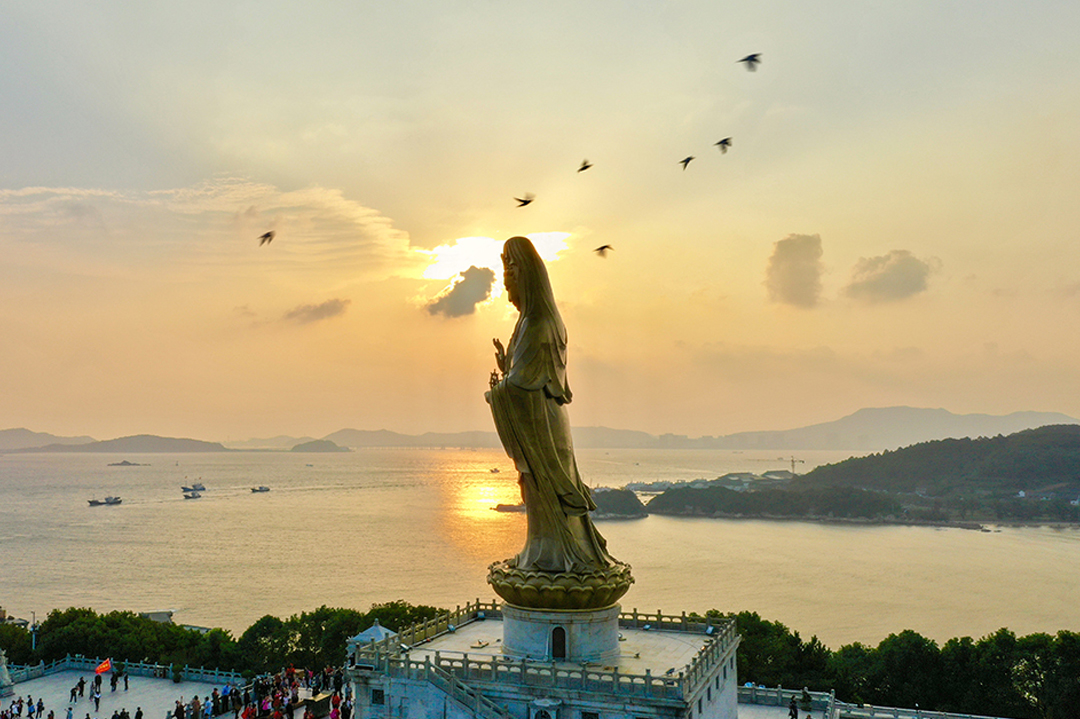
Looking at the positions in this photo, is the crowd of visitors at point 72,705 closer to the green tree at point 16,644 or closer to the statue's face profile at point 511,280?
the green tree at point 16,644

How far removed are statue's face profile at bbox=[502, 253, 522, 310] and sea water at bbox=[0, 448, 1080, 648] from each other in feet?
152

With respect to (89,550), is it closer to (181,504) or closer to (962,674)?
(181,504)

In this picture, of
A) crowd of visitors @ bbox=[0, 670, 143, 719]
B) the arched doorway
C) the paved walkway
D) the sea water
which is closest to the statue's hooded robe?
the arched doorway

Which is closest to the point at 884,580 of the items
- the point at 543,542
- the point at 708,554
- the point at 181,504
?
the point at 708,554

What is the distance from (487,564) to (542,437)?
82979mm

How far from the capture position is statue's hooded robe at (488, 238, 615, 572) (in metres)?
27.0

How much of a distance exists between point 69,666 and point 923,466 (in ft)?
559

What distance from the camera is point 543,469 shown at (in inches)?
1069

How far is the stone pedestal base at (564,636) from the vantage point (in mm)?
25969

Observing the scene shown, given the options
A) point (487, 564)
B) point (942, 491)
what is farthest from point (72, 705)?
point (942, 491)

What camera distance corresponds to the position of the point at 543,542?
2703cm

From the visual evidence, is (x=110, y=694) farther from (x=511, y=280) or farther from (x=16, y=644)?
(x=511, y=280)

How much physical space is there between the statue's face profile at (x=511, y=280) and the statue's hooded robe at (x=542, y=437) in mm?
336

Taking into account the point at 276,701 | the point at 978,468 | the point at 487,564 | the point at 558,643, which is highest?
the point at 978,468
